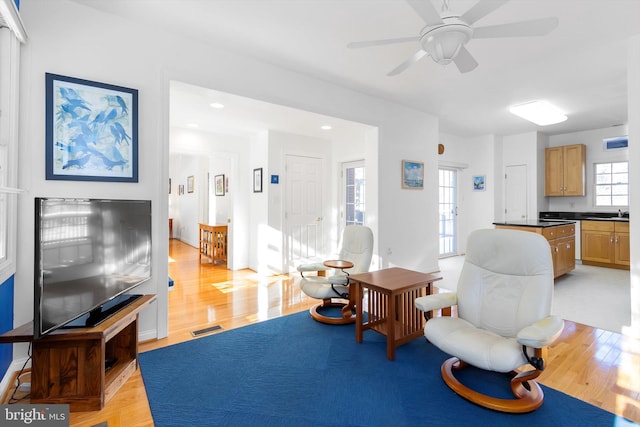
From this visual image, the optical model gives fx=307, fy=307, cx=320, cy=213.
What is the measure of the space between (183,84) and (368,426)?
299cm

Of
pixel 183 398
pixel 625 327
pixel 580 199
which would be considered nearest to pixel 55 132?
pixel 183 398

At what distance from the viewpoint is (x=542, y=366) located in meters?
1.68

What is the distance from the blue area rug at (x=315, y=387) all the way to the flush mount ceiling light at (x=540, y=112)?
13.2 ft

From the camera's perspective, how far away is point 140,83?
2549mm

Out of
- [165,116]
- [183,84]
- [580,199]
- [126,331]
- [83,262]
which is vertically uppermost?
[183,84]

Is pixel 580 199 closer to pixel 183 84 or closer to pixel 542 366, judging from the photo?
pixel 542 366

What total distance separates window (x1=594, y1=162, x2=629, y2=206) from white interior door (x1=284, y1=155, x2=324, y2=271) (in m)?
5.47

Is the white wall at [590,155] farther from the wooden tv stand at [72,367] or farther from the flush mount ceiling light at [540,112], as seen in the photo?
the wooden tv stand at [72,367]

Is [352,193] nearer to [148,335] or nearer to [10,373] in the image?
[148,335]

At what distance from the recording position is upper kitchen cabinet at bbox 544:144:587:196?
6.00 m

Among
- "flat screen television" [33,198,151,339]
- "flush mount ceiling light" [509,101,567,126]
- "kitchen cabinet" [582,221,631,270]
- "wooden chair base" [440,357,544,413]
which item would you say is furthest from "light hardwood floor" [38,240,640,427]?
"kitchen cabinet" [582,221,631,270]

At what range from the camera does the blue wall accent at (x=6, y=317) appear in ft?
6.22

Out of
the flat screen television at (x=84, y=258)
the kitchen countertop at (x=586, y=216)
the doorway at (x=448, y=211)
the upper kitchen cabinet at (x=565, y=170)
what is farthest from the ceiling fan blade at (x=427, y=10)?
the upper kitchen cabinet at (x=565, y=170)

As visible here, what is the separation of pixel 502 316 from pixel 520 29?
5.88 feet
